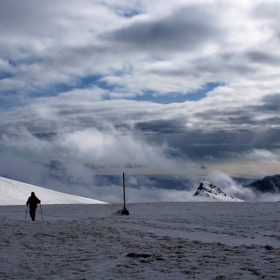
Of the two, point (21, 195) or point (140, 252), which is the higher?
point (21, 195)

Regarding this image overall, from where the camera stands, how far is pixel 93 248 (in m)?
11.8

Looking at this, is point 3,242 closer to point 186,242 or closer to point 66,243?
point 66,243

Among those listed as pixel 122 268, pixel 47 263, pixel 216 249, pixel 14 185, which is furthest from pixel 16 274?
pixel 14 185

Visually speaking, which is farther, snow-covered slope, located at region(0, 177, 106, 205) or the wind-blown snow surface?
snow-covered slope, located at region(0, 177, 106, 205)

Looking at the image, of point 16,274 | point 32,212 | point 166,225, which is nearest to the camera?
point 16,274

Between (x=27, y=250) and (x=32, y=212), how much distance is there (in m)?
9.94

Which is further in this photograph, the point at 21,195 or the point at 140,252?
the point at 21,195

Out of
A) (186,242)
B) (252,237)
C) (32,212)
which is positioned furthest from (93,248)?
(32,212)

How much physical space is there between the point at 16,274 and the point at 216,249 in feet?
19.1

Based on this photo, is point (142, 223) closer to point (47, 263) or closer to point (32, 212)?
point (32, 212)

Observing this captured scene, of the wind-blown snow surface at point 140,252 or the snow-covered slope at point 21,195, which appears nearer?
the wind-blown snow surface at point 140,252

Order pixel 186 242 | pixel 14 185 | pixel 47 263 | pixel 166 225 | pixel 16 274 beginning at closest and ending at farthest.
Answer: pixel 16 274
pixel 47 263
pixel 186 242
pixel 166 225
pixel 14 185

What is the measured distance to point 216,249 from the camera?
11.3 meters

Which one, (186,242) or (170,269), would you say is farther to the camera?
(186,242)
